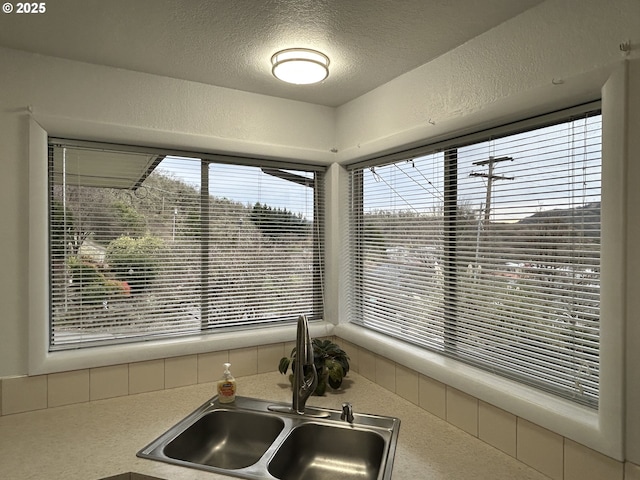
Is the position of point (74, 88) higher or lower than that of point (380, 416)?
higher

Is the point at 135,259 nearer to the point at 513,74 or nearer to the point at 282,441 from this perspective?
the point at 282,441

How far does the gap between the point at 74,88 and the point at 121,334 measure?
45.8 inches

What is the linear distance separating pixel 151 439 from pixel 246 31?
160cm

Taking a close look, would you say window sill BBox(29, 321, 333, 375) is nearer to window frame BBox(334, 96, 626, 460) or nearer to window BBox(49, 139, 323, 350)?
window BBox(49, 139, 323, 350)

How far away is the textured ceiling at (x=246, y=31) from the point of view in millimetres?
1345

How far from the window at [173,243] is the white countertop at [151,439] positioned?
0.33 m

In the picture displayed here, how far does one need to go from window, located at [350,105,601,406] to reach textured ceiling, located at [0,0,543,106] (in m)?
0.42

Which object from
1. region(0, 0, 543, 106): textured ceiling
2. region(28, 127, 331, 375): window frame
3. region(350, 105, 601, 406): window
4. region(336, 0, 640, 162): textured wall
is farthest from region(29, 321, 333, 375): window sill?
region(0, 0, 543, 106): textured ceiling

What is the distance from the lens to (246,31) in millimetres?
1503

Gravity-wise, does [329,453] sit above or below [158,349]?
below

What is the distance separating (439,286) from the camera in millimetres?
1765
